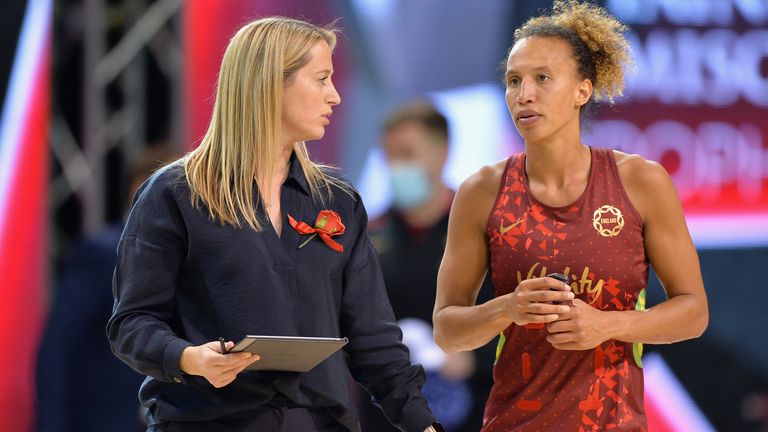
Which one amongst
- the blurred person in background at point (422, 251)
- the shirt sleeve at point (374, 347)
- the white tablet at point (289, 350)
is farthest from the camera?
the blurred person in background at point (422, 251)

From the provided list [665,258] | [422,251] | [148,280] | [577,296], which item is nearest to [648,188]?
[665,258]

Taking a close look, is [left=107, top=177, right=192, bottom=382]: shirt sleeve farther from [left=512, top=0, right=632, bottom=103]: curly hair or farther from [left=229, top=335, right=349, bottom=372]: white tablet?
[left=512, top=0, right=632, bottom=103]: curly hair

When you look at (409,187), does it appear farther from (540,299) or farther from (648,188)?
(540,299)

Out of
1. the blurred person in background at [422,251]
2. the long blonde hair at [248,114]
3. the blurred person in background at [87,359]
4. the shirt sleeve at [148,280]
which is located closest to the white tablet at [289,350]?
the shirt sleeve at [148,280]

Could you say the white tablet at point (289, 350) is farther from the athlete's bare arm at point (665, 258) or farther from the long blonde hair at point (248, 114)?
the athlete's bare arm at point (665, 258)

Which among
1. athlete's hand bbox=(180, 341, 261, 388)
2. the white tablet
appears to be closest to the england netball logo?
the white tablet

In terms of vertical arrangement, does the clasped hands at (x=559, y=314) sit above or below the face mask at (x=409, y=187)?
below

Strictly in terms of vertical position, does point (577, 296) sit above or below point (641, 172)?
below

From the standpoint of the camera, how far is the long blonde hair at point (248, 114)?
8.68 ft

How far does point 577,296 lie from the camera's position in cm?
279

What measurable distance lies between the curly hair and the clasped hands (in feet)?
1.93

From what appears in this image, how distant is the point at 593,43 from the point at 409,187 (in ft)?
7.75

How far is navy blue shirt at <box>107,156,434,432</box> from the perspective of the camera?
2543 mm

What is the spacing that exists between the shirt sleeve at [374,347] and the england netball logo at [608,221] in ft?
1.77
